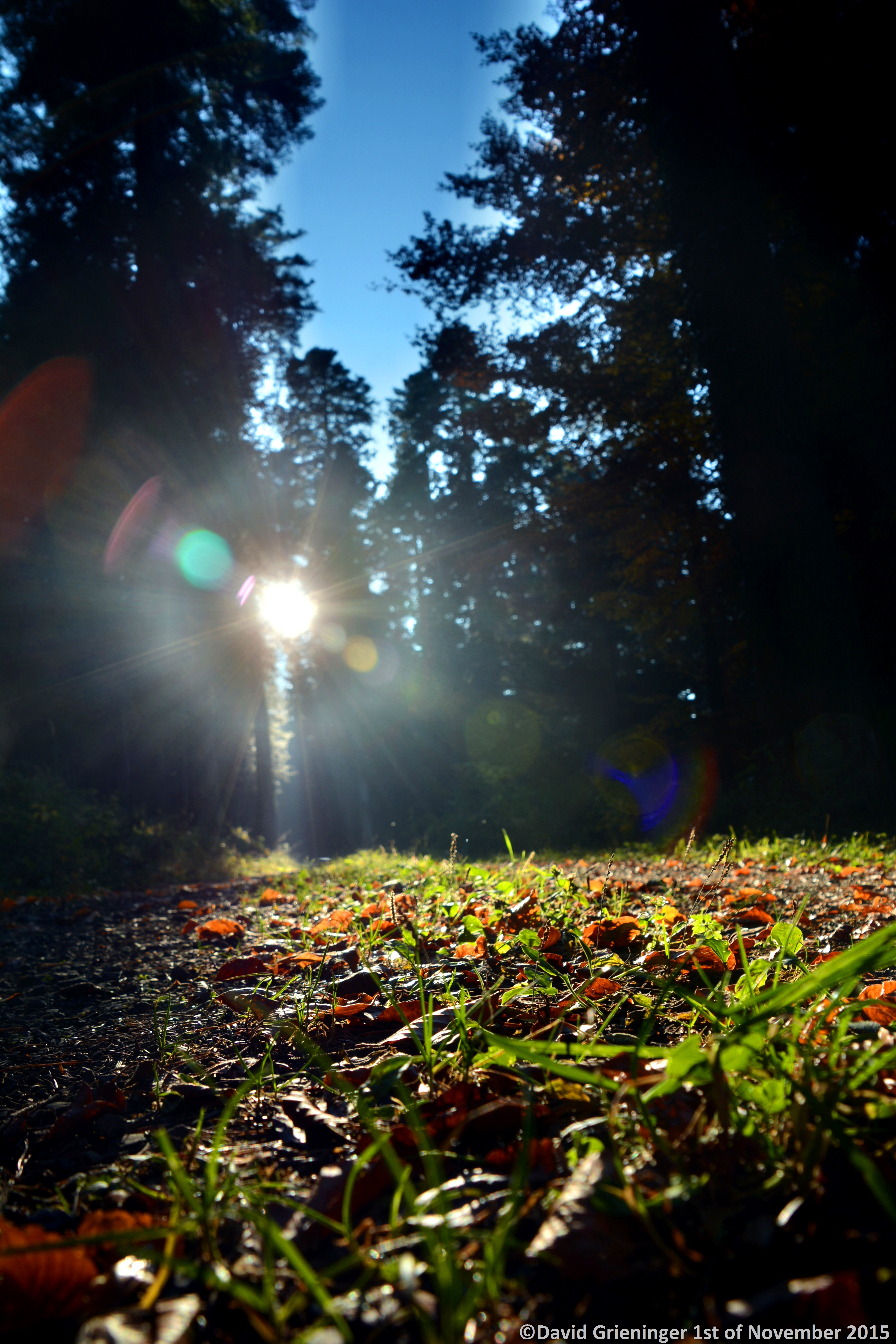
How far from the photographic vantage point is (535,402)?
13445 millimetres

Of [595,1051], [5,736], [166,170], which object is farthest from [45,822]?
[166,170]

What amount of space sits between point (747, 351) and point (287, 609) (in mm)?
18718

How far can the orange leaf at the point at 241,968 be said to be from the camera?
2.17 meters

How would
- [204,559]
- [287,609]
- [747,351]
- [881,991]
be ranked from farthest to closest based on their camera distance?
[287,609] < [204,559] < [747,351] < [881,991]

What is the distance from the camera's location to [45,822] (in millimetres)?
8047

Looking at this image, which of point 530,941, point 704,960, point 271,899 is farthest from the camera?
point 271,899

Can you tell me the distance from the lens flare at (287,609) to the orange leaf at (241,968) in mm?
16746

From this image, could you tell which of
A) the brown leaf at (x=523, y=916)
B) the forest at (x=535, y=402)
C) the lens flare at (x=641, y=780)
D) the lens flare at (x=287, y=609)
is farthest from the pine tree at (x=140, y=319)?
the brown leaf at (x=523, y=916)

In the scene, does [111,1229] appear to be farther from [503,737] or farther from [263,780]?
[503,737]

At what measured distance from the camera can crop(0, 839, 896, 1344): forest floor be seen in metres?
0.72

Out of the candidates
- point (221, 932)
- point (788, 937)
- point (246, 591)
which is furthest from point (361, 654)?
point (788, 937)

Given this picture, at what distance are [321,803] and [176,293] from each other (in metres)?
23.0

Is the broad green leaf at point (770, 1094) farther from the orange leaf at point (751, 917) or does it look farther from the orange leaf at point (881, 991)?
the orange leaf at point (751, 917)

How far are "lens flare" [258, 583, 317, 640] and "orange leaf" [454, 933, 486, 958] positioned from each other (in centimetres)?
1719
